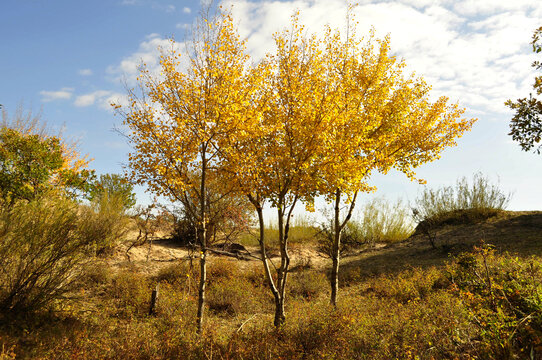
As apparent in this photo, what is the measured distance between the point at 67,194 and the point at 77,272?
3.78m

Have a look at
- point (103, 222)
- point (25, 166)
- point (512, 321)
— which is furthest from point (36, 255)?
point (512, 321)

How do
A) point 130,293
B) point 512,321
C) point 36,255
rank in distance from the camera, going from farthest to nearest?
1. point 130,293
2. point 36,255
3. point 512,321

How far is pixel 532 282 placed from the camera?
5.01 m

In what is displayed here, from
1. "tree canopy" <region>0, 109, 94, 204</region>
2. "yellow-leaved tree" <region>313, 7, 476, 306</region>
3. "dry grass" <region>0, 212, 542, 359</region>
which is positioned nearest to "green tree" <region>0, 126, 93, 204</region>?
"tree canopy" <region>0, 109, 94, 204</region>

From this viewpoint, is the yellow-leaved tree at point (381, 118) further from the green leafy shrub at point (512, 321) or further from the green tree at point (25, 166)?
the green tree at point (25, 166)

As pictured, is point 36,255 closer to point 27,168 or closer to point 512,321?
point 27,168

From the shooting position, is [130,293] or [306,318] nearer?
[306,318]

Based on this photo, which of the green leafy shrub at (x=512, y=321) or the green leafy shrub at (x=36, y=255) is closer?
the green leafy shrub at (x=512, y=321)

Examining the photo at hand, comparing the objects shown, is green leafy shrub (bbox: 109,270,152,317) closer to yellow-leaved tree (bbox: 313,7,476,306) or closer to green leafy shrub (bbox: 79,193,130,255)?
green leafy shrub (bbox: 79,193,130,255)

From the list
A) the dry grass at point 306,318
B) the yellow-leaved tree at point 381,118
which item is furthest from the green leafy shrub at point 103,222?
the yellow-leaved tree at point 381,118

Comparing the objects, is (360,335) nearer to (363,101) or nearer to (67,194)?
(363,101)

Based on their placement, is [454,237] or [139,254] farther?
[454,237]

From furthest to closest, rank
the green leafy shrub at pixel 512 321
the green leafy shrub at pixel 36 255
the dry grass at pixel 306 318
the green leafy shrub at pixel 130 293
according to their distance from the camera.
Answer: the green leafy shrub at pixel 130 293 → the green leafy shrub at pixel 36 255 → the dry grass at pixel 306 318 → the green leafy shrub at pixel 512 321

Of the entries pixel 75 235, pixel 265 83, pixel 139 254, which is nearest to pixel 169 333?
pixel 75 235
